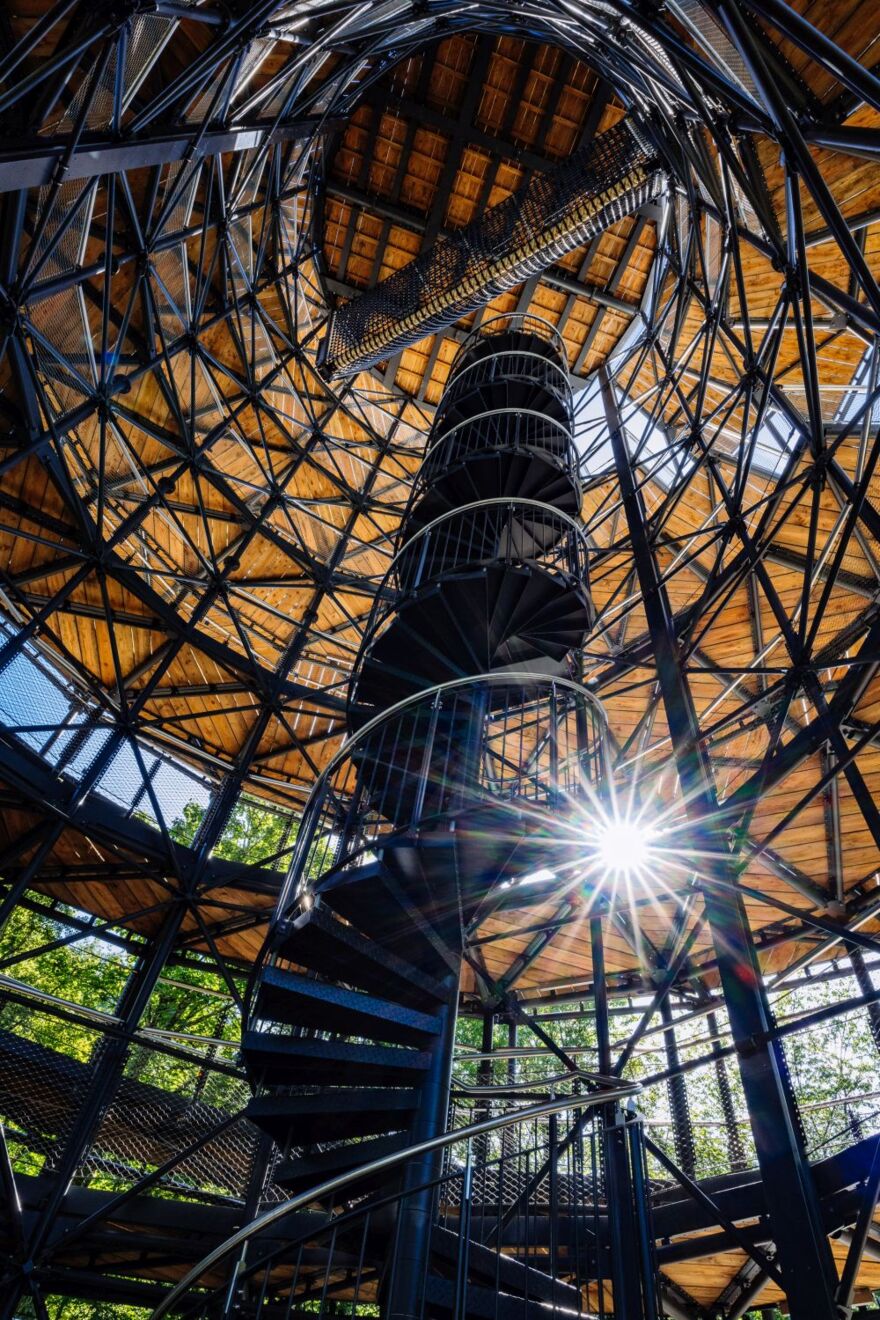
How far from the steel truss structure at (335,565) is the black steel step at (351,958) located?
A: 1.49 meters

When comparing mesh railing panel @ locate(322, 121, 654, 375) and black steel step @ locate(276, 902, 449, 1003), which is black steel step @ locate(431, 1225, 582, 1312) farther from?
mesh railing panel @ locate(322, 121, 654, 375)

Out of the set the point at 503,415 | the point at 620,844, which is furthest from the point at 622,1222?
the point at 503,415

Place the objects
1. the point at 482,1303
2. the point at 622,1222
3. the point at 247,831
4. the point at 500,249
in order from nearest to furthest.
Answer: the point at 622,1222 < the point at 482,1303 < the point at 500,249 < the point at 247,831

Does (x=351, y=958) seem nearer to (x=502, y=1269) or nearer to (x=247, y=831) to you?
(x=502, y=1269)

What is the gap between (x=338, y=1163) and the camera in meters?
6.11

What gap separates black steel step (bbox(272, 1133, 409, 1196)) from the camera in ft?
19.4

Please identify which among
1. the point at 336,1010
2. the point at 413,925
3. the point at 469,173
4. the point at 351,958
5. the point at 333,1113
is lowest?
the point at 333,1113

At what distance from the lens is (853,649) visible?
12.6 meters

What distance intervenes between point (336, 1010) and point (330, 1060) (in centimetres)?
36

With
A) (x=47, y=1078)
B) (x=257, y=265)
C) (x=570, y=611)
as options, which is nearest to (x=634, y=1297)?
(x=570, y=611)

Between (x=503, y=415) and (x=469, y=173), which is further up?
(x=469, y=173)

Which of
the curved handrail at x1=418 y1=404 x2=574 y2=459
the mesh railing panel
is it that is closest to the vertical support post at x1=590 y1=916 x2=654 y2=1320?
the curved handrail at x1=418 y1=404 x2=574 y2=459

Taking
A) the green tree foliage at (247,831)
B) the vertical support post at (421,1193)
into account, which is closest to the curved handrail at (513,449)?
the vertical support post at (421,1193)

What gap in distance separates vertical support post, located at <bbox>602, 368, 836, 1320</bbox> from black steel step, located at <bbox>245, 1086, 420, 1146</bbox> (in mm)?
2720
